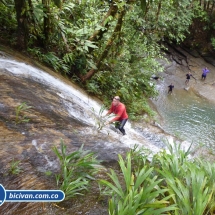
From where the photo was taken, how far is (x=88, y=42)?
954 cm

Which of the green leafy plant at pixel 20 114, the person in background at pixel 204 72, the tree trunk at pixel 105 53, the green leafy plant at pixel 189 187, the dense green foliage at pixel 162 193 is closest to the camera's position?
the dense green foliage at pixel 162 193

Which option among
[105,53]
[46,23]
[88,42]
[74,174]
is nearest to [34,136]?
[74,174]

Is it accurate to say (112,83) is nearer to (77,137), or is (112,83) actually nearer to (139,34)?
(139,34)

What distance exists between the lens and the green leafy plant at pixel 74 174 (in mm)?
2756

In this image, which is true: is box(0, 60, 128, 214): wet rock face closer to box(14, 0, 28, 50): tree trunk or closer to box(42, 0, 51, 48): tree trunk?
box(14, 0, 28, 50): tree trunk

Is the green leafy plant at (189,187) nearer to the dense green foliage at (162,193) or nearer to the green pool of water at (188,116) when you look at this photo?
the dense green foliage at (162,193)

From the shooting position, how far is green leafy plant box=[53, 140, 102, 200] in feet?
9.04

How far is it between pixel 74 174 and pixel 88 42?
731 centimetres

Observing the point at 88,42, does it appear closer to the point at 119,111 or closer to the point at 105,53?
the point at 105,53

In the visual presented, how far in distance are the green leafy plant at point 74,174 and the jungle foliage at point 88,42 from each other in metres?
4.04

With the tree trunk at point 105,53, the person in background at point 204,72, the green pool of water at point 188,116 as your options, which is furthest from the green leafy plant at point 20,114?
the person in background at point 204,72

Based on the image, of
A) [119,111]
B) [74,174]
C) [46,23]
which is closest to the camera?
[74,174]

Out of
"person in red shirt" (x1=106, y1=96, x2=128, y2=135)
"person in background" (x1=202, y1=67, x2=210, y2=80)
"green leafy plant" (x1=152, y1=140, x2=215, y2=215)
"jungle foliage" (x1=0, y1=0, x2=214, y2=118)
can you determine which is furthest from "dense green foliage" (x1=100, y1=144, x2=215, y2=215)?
"person in background" (x1=202, y1=67, x2=210, y2=80)

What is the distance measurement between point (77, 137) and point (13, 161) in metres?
1.49
